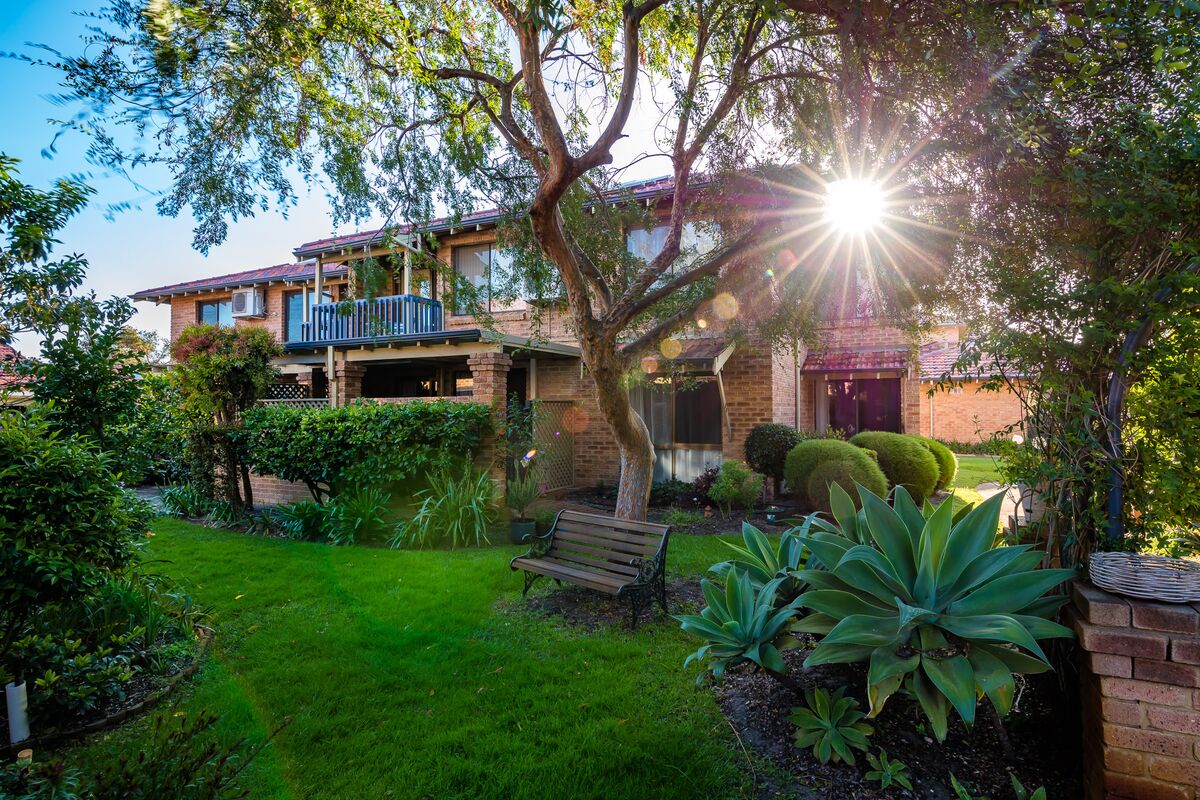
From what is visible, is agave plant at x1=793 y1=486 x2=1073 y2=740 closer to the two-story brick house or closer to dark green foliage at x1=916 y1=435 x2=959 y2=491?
the two-story brick house

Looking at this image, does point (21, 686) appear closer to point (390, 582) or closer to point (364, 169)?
point (390, 582)

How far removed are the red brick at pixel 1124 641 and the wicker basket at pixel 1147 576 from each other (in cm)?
16

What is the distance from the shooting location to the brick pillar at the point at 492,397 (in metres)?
9.36

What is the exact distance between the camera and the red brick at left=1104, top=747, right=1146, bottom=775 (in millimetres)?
2191

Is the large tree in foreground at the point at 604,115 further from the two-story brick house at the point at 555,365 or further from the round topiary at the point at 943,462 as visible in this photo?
the round topiary at the point at 943,462

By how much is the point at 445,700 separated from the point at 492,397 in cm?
608

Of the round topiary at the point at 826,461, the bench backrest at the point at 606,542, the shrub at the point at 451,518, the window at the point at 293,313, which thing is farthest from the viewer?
the window at the point at 293,313

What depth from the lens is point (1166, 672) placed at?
217cm

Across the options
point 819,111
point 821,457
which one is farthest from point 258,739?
point 821,457

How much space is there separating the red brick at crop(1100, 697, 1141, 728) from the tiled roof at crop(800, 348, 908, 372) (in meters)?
10.8

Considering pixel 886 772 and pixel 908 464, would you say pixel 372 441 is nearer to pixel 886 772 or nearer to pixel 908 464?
pixel 886 772

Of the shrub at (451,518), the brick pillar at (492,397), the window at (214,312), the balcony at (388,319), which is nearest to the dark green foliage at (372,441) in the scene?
the brick pillar at (492,397)

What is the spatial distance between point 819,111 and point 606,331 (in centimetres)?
339

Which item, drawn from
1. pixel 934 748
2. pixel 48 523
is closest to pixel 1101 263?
pixel 934 748
